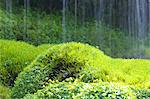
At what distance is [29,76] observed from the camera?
8297 mm

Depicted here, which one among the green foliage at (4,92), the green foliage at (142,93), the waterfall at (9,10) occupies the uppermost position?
the waterfall at (9,10)

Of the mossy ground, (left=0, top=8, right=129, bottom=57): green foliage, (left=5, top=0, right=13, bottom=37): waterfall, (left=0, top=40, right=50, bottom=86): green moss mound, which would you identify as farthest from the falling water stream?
the mossy ground

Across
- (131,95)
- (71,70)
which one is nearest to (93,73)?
(71,70)

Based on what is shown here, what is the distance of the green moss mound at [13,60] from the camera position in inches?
413

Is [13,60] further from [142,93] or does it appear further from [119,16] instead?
[119,16]

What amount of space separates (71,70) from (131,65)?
2.42 m

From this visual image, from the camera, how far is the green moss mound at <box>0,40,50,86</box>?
34.4ft

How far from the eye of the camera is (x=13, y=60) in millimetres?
10703

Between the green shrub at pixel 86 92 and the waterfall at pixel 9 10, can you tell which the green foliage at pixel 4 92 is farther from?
the waterfall at pixel 9 10

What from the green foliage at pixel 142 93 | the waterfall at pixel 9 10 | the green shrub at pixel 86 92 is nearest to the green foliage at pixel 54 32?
the waterfall at pixel 9 10

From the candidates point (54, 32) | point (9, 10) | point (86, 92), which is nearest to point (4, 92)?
point (86, 92)

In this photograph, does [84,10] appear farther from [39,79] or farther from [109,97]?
[109,97]

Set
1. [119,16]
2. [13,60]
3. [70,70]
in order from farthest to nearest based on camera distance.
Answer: [119,16], [13,60], [70,70]

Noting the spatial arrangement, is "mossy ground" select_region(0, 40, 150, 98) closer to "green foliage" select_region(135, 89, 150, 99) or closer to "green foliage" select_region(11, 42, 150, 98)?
"green foliage" select_region(11, 42, 150, 98)
